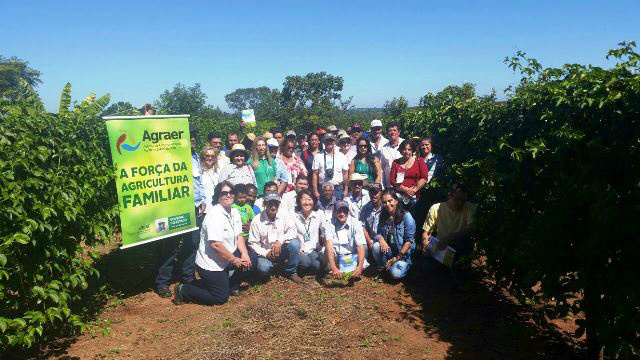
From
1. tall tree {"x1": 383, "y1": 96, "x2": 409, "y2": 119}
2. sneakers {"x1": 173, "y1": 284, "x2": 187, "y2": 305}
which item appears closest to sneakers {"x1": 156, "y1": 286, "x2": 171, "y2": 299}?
sneakers {"x1": 173, "y1": 284, "x2": 187, "y2": 305}

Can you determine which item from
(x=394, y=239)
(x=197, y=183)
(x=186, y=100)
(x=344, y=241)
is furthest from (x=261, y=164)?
(x=186, y=100)

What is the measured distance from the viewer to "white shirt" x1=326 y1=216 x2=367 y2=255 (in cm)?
674

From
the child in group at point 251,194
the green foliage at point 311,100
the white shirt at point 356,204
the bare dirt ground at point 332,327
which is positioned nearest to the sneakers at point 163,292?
the bare dirt ground at point 332,327

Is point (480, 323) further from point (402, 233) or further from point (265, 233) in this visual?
point (265, 233)

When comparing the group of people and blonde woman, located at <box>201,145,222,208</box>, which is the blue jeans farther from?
blonde woman, located at <box>201,145,222,208</box>

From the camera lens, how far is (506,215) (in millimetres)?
4340

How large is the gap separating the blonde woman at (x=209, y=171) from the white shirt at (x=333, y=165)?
73.7 inches

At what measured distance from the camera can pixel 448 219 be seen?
20.4 feet

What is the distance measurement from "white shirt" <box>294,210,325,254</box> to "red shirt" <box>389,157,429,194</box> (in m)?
1.53

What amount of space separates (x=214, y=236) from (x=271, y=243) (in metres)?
1.11

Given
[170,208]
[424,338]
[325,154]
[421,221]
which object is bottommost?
[424,338]

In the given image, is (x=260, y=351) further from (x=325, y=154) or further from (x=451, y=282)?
(x=325, y=154)

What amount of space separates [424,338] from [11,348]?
422cm

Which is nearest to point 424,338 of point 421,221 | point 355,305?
point 355,305
